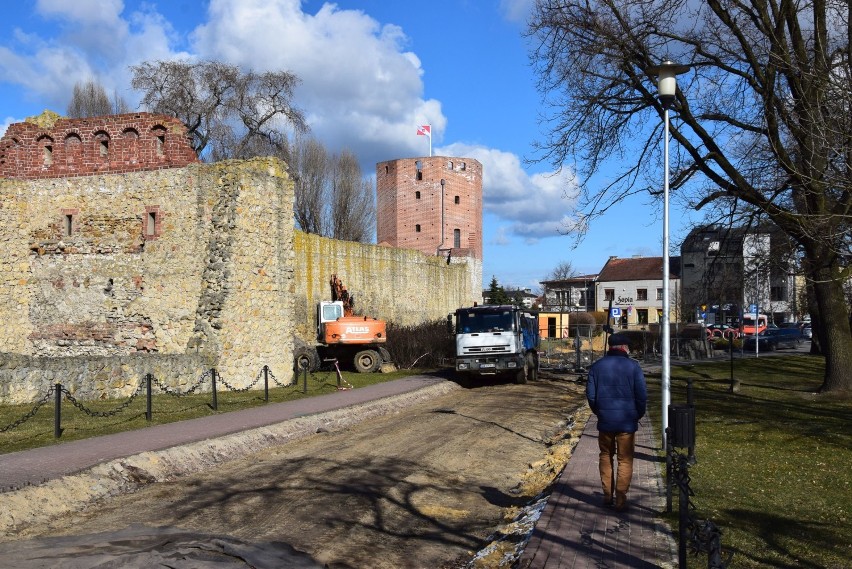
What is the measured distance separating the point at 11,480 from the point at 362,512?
170 inches

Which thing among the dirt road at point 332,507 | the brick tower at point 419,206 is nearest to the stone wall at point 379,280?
the brick tower at point 419,206

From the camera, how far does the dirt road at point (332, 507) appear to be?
23.7 feet

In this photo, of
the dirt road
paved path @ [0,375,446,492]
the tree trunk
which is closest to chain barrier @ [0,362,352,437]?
paved path @ [0,375,446,492]

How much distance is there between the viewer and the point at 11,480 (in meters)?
9.62

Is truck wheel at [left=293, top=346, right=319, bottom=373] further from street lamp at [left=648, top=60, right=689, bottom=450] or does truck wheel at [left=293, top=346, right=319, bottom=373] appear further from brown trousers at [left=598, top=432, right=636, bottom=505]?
Answer: brown trousers at [left=598, top=432, right=636, bottom=505]

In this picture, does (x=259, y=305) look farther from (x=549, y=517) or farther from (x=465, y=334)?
(x=549, y=517)

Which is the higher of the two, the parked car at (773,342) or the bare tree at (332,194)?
the bare tree at (332,194)

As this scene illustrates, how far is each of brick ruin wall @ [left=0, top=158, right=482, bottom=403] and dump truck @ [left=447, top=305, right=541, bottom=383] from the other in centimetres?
605

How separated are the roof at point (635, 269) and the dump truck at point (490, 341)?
67.4 meters

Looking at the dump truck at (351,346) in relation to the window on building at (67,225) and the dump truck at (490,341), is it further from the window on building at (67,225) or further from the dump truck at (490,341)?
the window on building at (67,225)

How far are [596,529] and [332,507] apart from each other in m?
3.16

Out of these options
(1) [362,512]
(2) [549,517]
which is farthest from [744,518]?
(1) [362,512]

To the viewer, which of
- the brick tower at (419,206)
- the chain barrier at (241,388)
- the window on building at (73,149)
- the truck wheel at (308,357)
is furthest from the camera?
the brick tower at (419,206)

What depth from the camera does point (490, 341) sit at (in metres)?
26.7
